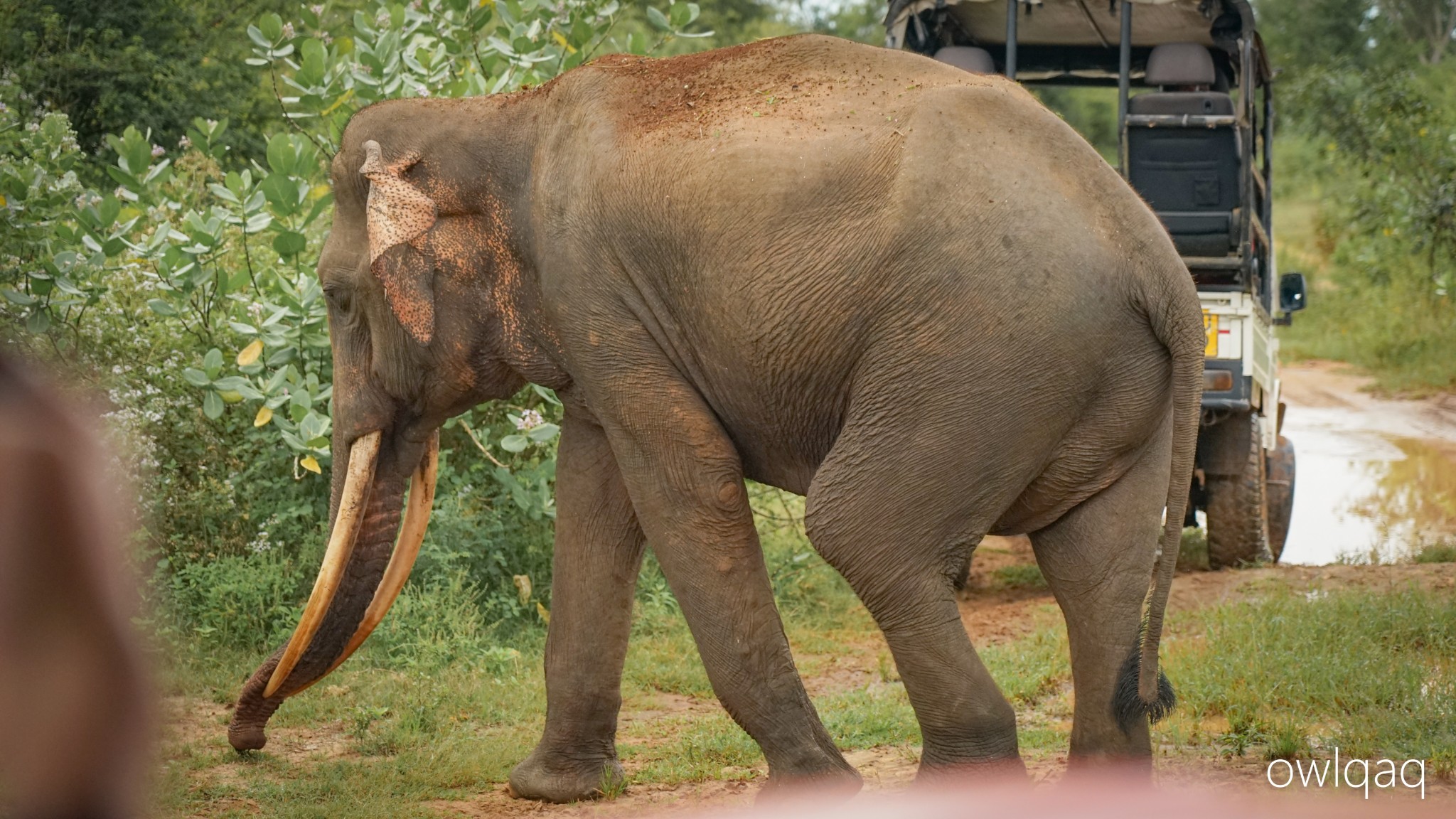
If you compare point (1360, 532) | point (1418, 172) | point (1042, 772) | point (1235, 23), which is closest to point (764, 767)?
point (1042, 772)

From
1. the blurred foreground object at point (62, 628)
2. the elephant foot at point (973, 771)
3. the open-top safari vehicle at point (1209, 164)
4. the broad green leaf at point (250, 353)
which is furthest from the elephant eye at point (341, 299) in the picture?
the open-top safari vehicle at point (1209, 164)

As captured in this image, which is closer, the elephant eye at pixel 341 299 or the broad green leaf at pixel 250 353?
the elephant eye at pixel 341 299

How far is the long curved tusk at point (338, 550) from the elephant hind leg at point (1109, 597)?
216 centimetres

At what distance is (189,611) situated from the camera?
6.35m

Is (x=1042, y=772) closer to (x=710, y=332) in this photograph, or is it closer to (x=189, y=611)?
(x=710, y=332)

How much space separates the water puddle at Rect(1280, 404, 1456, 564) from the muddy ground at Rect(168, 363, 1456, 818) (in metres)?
0.03

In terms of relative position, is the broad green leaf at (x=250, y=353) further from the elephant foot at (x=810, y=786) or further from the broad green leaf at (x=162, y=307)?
the elephant foot at (x=810, y=786)

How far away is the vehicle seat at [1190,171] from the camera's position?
25.6ft

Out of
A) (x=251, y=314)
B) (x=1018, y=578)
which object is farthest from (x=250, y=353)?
(x=1018, y=578)

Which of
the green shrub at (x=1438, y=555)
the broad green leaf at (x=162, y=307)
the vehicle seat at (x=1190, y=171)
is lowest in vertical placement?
the green shrub at (x=1438, y=555)

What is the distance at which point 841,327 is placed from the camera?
3.75 m

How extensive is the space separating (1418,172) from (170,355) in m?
14.4

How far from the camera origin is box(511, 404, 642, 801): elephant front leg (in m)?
4.68

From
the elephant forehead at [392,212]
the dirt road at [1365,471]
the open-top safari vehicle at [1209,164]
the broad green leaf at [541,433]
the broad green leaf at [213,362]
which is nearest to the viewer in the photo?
the elephant forehead at [392,212]
